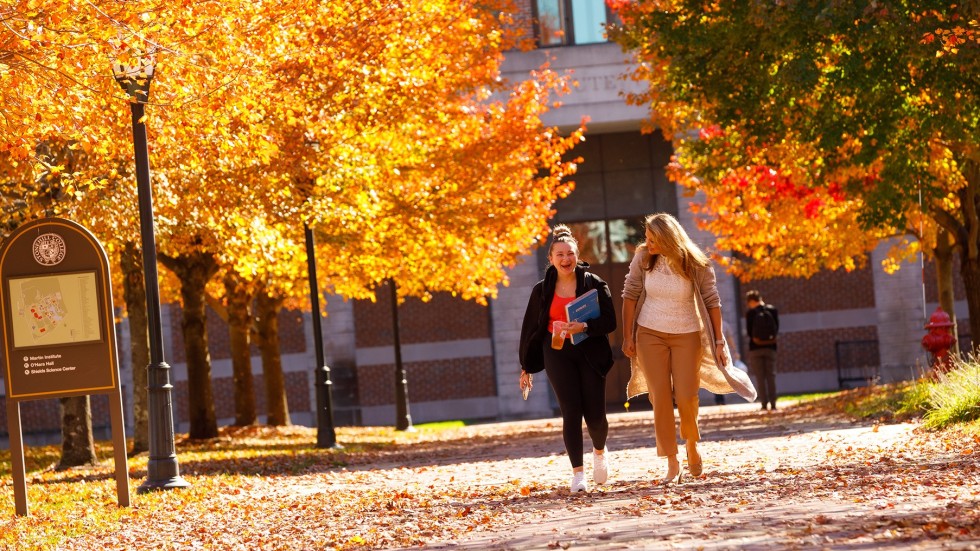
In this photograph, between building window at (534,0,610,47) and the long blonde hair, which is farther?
building window at (534,0,610,47)

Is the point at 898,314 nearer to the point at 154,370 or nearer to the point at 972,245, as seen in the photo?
the point at 972,245

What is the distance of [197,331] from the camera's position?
23.0 metres

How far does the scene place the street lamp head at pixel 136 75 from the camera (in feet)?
41.4

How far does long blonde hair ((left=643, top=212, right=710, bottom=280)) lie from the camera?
10039mm

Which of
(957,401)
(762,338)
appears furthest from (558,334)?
(762,338)

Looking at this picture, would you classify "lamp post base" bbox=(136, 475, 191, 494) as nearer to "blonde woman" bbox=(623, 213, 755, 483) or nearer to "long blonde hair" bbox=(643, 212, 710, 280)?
"blonde woman" bbox=(623, 213, 755, 483)

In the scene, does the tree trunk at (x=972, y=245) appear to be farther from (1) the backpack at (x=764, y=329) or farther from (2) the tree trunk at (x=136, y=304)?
(2) the tree trunk at (x=136, y=304)

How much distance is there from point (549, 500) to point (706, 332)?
165cm

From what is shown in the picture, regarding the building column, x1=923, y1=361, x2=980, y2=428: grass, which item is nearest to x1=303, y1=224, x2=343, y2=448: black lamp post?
x1=923, y1=361, x2=980, y2=428: grass

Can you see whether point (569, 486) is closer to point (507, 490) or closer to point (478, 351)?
point (507, 490)

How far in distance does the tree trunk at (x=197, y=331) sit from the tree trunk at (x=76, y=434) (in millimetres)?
3869

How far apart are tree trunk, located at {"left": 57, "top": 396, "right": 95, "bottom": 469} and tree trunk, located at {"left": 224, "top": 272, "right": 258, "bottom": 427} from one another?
24.1 ft

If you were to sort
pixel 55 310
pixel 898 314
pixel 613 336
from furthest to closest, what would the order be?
pixel 613 336 → pixel 898 314 → pixel 55 310

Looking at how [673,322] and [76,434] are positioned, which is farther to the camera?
[76,434]
